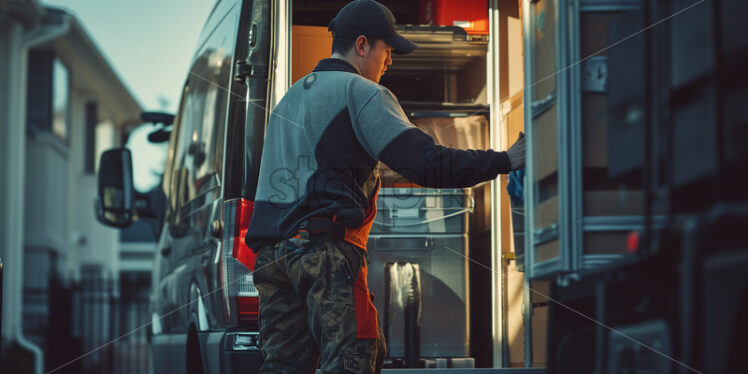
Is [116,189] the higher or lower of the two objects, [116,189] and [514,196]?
the higher

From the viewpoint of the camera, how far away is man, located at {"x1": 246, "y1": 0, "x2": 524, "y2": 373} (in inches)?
133

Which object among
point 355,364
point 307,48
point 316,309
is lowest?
point 355,364

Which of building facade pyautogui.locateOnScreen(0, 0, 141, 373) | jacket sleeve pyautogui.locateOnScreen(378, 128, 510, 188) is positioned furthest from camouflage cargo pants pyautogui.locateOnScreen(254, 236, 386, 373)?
building facade pyautogui.locateOnScreen(0, 0, 141, 373)

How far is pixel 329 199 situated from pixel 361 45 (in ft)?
2.02

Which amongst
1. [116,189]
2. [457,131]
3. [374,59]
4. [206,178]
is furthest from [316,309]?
[116,189]

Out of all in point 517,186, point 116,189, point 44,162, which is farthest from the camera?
point 44,162

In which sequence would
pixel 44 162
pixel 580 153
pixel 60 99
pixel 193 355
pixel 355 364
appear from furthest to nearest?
pixel 60 99
pixel 44 162
pixel 193 355
pixel 355 364
pixel 580 153

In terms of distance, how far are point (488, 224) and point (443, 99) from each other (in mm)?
1020

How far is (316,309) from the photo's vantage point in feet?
11.2

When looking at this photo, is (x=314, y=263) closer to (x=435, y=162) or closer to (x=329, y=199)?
(x=329, y=199)

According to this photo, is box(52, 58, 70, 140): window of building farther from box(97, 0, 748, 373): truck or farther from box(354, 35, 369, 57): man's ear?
box(354, 35, 369, 57): man's ear

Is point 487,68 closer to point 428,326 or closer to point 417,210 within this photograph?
point 417,210

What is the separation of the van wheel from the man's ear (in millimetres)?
2017

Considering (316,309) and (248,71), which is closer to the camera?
(316,309)
